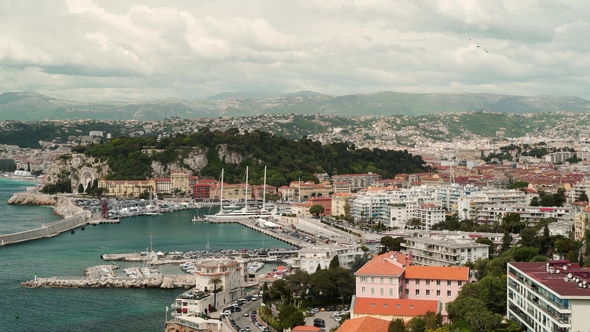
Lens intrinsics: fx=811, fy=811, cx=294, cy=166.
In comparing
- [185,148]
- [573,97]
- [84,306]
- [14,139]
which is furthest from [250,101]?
[84,306]

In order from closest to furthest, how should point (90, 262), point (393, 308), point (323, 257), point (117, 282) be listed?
point (393, 308)
point (323, 257)
point (117, 282)
point (90, 262)

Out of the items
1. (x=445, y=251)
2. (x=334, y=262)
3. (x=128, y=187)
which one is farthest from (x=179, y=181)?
(x=445, y=251)

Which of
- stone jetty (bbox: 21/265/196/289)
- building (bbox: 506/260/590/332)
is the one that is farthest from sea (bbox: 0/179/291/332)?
building (bbox: 506/260/590/332)

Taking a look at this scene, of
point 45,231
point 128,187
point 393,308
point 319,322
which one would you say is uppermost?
point 128,187

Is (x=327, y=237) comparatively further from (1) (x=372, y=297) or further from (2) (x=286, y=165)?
(2) (x=286, y=165)

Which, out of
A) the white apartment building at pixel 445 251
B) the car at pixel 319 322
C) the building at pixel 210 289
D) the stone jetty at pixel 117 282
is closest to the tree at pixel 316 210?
the stone jetty at pixel 117 282

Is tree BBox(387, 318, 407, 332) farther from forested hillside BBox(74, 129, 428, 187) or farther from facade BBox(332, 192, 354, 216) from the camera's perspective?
forested hillside BBox(74, 129, 428, 187)

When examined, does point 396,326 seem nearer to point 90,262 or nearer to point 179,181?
point 90,262

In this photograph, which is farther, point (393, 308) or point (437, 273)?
point (437, 273)
